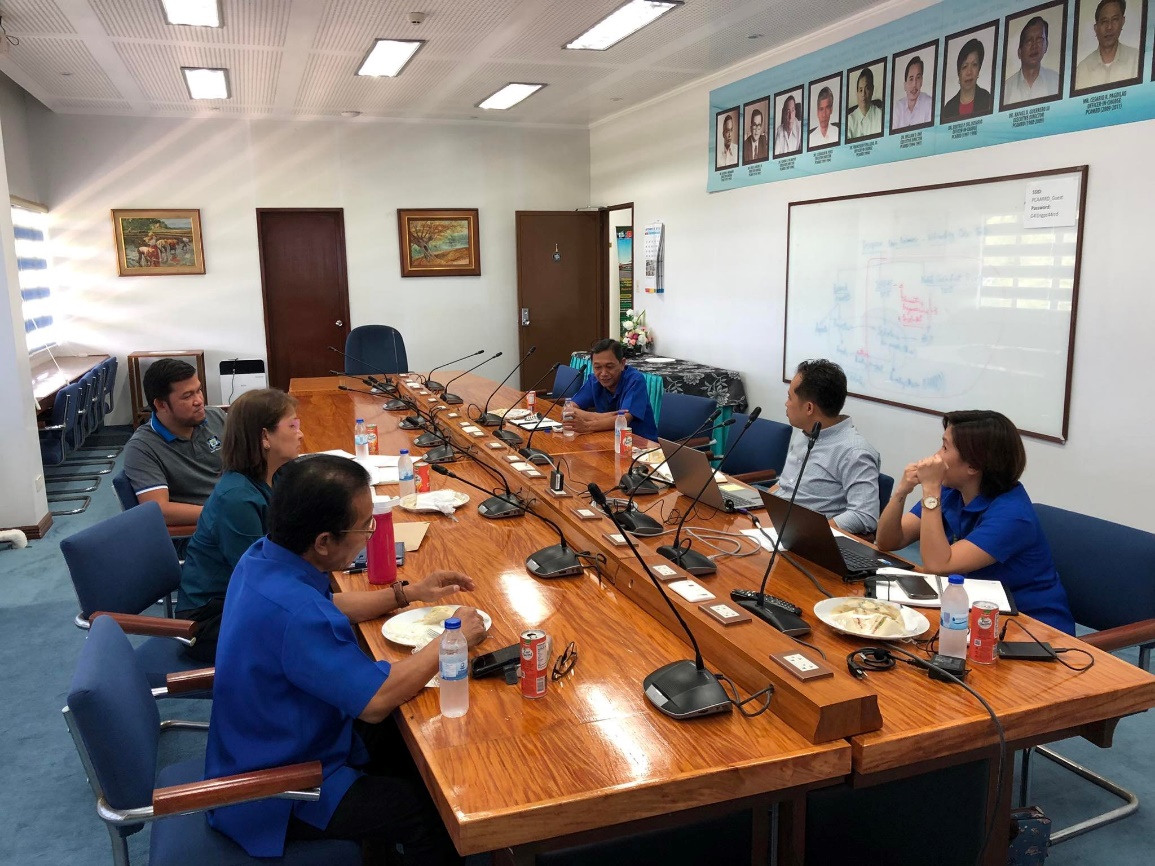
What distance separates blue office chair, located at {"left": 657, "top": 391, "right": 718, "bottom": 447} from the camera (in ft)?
14.4

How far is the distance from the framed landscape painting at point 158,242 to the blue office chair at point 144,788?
7.30 m

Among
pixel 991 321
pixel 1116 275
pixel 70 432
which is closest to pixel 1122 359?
pixel 1116 275

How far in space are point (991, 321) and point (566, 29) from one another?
3005mm

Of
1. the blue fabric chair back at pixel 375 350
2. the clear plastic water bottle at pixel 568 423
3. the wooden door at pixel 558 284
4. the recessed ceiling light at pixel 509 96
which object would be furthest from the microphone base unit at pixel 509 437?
the wooden door at pixel 558 284

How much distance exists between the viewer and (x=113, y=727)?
1.57m

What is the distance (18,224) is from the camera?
23.5ft

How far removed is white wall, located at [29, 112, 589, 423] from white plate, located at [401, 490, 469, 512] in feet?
19.3

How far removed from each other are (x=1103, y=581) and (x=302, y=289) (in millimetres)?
7706

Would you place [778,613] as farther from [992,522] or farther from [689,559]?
[992,522]

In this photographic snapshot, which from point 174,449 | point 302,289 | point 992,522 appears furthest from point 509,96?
point 992,522

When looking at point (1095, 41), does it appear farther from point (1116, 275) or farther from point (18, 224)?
point (18, 224)

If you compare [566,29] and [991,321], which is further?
[566,29]

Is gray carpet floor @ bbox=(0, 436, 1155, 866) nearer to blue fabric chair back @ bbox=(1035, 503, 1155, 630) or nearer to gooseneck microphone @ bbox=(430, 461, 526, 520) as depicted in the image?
blue fabric chair back @ bbox=(1035, 503, 1155, 630)

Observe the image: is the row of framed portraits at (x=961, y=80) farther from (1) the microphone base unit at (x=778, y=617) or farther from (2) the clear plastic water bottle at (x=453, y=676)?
(2) the clear plastic water bottle at (x=453, y=676)
